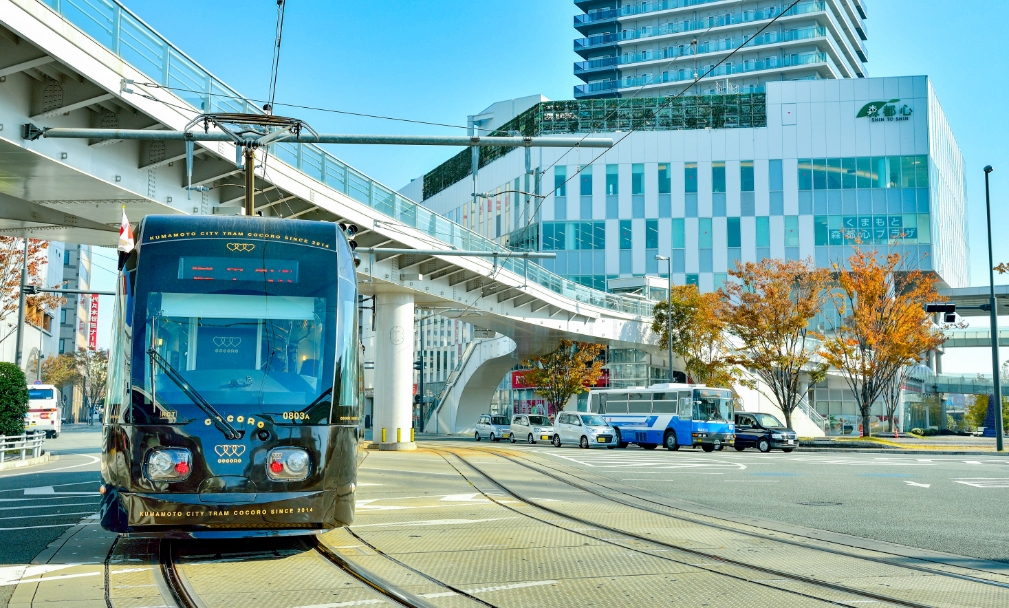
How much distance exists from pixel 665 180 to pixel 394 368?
37456mm

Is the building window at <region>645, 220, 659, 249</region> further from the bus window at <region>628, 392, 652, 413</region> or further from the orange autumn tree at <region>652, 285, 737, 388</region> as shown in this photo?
the bus window at <region>628, 392, 652, 413</region>

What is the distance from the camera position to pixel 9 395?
2761 cm

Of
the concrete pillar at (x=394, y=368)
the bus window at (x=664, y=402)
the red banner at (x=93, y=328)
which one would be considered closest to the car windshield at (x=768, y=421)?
the bus window at (x=664, y=402)

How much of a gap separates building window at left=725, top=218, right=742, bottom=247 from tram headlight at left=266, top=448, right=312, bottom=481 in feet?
200

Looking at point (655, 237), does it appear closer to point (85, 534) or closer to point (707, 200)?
point (707, 200)

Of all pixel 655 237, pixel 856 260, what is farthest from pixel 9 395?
pixel 655 237

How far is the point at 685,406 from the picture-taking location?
38.6m

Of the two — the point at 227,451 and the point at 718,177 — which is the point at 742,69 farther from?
the point at 227,451

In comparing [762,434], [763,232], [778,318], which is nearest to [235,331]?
[762,434]

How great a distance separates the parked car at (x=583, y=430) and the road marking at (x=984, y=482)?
20847 mm

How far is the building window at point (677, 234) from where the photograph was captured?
222 feet

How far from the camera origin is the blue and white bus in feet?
125

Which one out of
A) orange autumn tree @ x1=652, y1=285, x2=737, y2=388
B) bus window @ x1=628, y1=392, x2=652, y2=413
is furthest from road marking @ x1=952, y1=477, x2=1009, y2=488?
orange autumn tree @ x1=652, y1=285, x2=737, y2=388

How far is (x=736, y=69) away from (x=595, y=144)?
92.5m
